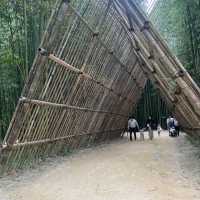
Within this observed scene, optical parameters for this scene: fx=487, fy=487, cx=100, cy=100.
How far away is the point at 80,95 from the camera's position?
11.3 metres

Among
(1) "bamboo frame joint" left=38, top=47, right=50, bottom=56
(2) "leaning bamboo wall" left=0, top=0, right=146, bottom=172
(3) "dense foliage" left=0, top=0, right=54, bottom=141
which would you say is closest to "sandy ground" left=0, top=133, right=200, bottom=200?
(2) "leaning bamboo wall" left=0, top=0, right=146, bottom=172

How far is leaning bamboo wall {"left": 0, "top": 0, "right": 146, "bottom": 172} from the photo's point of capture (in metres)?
8.20

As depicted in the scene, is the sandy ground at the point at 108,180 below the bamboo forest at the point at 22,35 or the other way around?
below

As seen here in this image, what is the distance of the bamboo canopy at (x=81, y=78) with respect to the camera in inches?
317

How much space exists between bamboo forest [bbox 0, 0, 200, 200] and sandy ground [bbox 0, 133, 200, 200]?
0.02 metres

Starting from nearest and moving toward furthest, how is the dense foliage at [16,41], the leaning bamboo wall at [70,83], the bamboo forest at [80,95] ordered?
the bamboo forest at [80,95] → the leaning bamboo wall at [70,83] → the dense foliage at [16,41]

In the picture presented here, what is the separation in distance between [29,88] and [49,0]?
3.16 m

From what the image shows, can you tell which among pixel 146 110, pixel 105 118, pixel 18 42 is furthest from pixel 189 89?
pixel 146 110

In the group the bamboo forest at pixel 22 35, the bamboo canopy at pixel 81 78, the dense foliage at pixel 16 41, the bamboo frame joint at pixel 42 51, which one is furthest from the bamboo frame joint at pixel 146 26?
the dense foliage at pixel 16 41

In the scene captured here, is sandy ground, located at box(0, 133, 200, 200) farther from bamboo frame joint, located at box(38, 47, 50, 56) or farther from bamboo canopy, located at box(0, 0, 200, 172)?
bamboo frame joint, located at box(38, 47, 50, 56)

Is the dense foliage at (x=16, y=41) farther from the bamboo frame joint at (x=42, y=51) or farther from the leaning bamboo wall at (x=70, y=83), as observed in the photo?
the bamboo frame joint at (x=42, y=51)

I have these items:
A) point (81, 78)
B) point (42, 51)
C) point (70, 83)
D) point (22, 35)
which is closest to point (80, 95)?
point (81, 78)

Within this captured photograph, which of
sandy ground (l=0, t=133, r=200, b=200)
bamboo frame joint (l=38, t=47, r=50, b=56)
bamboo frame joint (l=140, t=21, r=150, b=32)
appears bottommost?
sandy ground (l=0, t=133, r=200, b=200)

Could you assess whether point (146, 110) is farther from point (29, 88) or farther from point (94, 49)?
point (29, 88)
